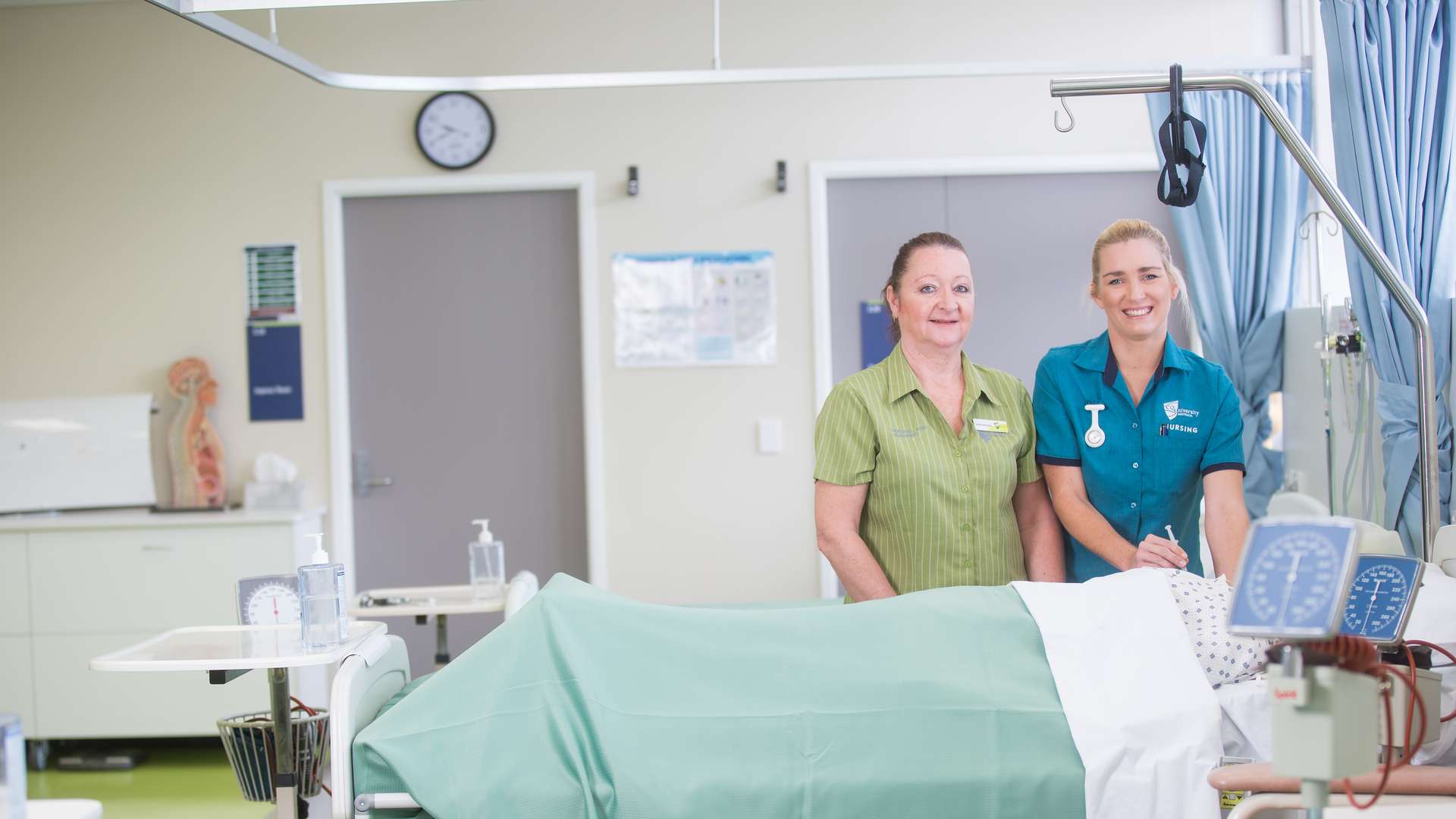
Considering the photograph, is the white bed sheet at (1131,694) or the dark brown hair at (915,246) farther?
the dark brown hair at (915,246)

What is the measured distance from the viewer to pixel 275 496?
4117 millimetres

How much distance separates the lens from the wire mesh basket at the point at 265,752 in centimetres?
241

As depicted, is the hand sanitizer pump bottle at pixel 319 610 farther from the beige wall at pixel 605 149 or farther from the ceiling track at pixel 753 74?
the beige wall at pixel 605 149

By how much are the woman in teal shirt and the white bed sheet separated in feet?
0.98

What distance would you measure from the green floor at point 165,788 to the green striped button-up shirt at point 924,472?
7.09 feet

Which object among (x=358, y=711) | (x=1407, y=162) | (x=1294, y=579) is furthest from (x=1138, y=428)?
(x=358, y=711)

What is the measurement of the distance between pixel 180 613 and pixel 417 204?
1621 mm

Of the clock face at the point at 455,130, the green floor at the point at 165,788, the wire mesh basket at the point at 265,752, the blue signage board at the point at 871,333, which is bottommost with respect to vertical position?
the green floor at the point at 165,788

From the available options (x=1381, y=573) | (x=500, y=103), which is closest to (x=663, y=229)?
(x=500, y=103)

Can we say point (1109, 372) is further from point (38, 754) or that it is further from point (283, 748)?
point (38, 754)

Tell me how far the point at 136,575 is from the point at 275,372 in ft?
2.76

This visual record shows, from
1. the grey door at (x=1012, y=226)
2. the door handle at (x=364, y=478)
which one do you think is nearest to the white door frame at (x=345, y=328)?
the door handle at (x=364, y=478)

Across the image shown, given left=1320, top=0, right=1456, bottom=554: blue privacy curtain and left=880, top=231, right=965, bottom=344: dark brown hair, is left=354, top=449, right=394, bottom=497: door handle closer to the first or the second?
left=880, top=231, right=965, bottom=344: dark brown hair

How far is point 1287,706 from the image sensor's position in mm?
1162
